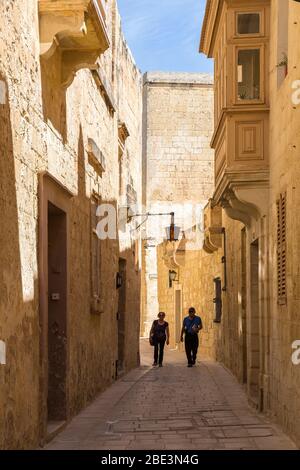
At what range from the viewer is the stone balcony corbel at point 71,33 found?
28.8 ft

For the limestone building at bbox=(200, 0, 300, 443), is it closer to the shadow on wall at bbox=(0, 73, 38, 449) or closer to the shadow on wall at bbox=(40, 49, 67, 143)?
the shadow on wall at bbox=(40, 49, 67, 143)

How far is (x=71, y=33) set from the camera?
9055 mm

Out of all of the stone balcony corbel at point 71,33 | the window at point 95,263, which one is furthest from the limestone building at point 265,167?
the stone balcony corbel at point 71,33

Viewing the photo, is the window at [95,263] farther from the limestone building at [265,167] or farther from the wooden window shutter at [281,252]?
the wooden window shutter at [281,252]

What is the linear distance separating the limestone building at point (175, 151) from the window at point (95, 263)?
74.2 ft

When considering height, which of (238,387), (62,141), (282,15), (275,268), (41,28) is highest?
(282,15)

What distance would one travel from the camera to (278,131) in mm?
10516

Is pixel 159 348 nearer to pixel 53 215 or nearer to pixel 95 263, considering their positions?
pixel 95 263

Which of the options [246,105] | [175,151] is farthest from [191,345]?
[175,151]

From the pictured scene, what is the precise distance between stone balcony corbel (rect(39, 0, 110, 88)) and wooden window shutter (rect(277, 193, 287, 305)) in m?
2.83

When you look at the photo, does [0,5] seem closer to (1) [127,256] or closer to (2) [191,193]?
(1) [127,256]
